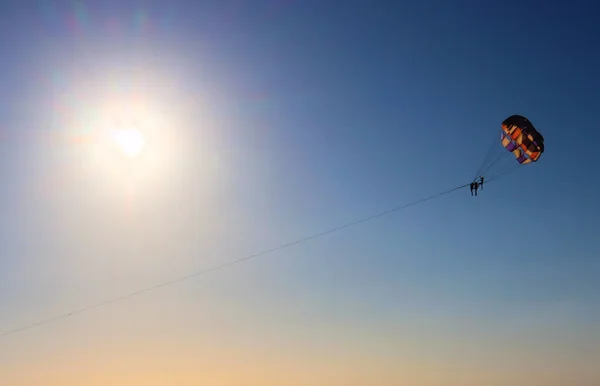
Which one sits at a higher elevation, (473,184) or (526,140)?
(526,140)
